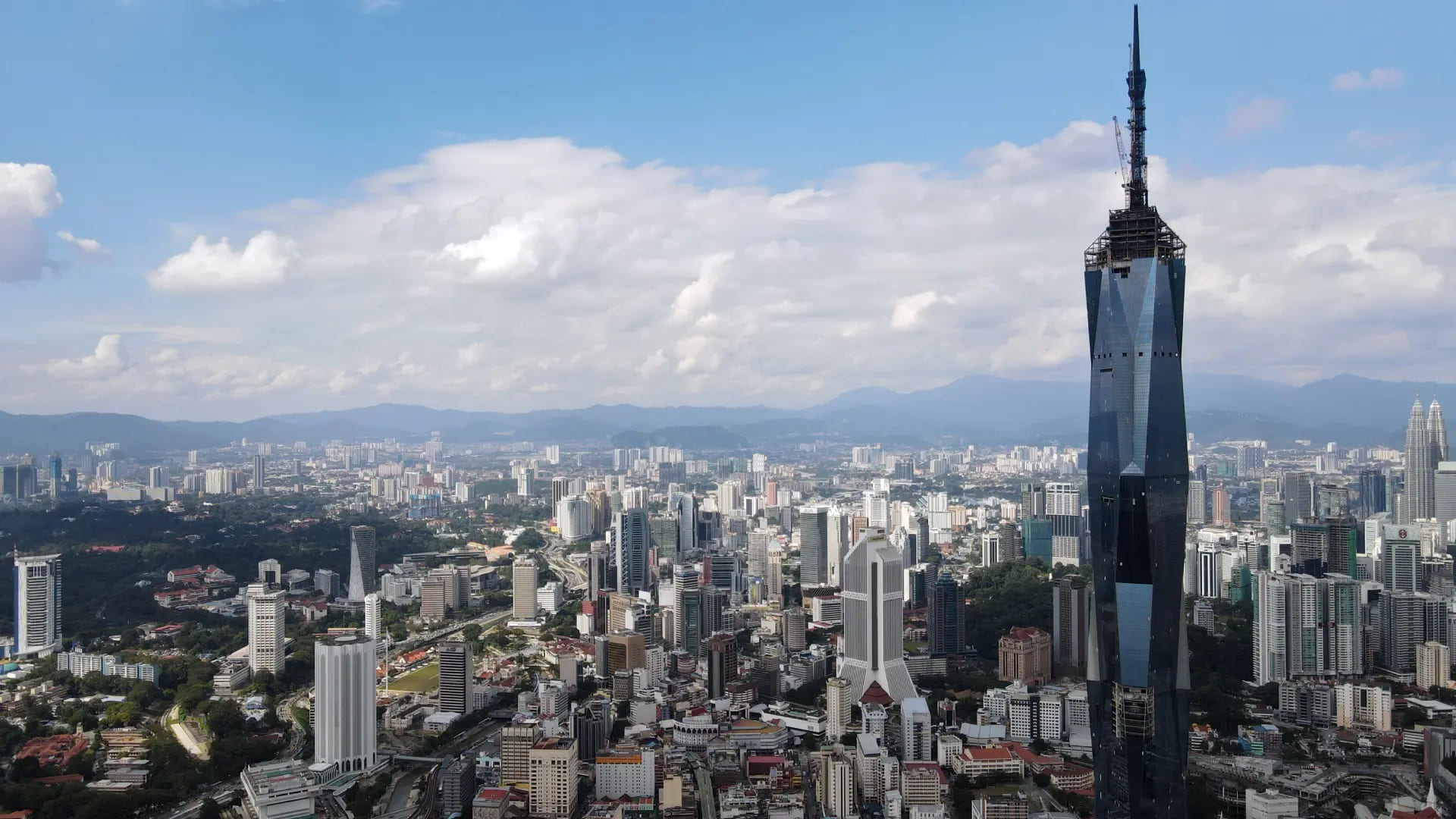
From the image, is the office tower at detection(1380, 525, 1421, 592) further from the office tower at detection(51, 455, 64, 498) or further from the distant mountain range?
the office tower at detection(51, 455, 64, 498)

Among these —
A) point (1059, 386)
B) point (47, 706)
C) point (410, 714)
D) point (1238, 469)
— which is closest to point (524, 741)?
point (410, 714)

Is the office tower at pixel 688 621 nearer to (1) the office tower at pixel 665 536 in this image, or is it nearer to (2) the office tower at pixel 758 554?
(2) the office tower at pixel 758 554

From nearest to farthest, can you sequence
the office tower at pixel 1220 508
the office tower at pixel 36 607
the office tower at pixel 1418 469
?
the office tower at pixel 36 607, the office tower at pixel 1418 469, the office tower at pixel 1220 508

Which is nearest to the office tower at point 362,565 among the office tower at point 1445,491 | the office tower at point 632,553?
the office tower at point 632,553

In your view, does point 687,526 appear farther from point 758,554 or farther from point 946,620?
point 946,620

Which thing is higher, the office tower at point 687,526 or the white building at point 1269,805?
the office tower at point 687,526

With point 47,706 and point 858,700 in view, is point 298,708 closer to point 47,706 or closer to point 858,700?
point 47,706

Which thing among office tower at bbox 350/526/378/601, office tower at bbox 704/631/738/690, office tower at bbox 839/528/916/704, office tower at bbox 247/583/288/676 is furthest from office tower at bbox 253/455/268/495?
office tower at bbox 839/528/916/704
